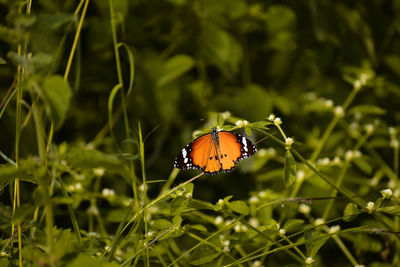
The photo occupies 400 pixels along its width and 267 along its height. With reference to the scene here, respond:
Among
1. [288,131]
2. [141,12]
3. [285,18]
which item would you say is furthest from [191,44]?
[288,131]

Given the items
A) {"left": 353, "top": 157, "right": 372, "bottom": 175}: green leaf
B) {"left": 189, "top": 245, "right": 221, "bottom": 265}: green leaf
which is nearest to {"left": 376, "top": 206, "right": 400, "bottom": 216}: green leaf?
{"left": 189, "top": 245, "right": 221, "bottom": 265}: green leaf

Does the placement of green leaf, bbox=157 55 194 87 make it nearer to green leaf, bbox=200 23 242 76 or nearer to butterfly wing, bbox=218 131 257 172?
green leaf, bbox=200 23 242 76

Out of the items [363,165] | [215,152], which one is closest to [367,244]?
[363,165]

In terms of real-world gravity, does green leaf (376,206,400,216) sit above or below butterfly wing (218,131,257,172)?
below

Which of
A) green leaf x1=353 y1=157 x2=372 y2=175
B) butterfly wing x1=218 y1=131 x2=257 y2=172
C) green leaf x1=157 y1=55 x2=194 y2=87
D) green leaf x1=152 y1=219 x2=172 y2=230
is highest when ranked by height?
green leaf x1=157 y1=55 x2=194 y2=87

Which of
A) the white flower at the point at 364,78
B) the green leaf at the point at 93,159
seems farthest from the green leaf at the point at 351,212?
the white flower at the point at 364,78

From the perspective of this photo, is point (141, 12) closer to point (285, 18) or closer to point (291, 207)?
point (285, 18)

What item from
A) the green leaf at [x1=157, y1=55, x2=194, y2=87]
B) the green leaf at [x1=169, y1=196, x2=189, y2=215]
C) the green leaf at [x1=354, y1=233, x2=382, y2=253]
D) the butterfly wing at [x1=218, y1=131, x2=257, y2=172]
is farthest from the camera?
the green leaf at [x1=157, y1=55, x2=194, y2=87]

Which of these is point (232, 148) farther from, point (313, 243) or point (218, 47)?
point (218, 47)
